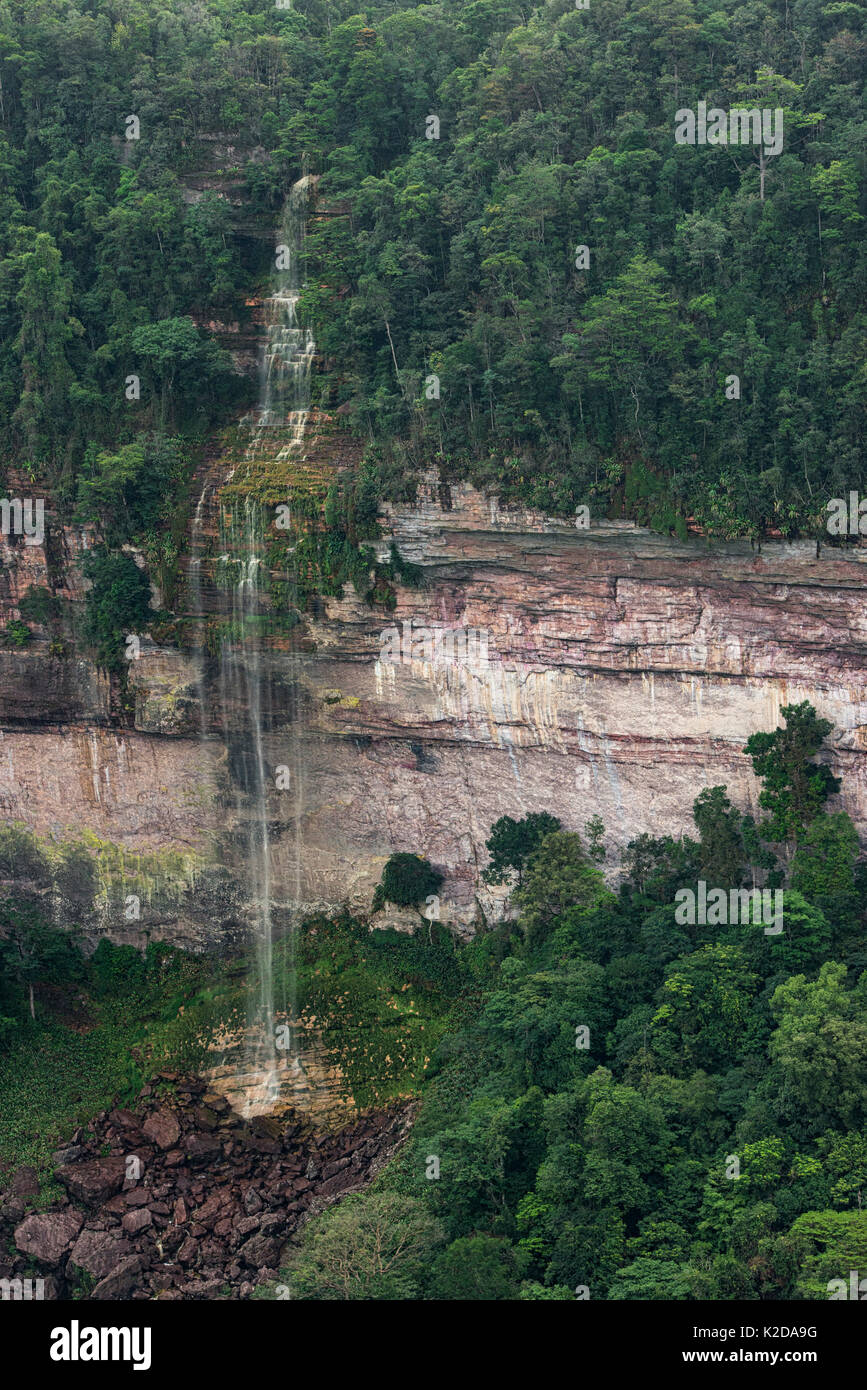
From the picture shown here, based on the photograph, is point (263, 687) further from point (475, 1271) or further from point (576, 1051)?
point (475, 1271)

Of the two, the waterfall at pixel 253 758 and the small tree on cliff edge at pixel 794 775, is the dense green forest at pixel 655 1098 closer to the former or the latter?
the small tree on cliff edge at pixel 794 775

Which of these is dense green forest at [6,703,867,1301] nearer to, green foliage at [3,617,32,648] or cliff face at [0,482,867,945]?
cliff face at [0,482,867,945]

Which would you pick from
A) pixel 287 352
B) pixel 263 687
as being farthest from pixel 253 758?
pixel 287 352

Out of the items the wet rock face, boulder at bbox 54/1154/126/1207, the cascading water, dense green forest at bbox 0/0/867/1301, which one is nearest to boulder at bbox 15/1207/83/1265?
the wet rock face

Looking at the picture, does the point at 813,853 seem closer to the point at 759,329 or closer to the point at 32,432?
the point at 759,329

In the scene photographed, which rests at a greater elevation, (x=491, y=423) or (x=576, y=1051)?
(x=491, y=423)

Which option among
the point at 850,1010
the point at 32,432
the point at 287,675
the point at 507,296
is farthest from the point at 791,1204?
the point at 32,432
